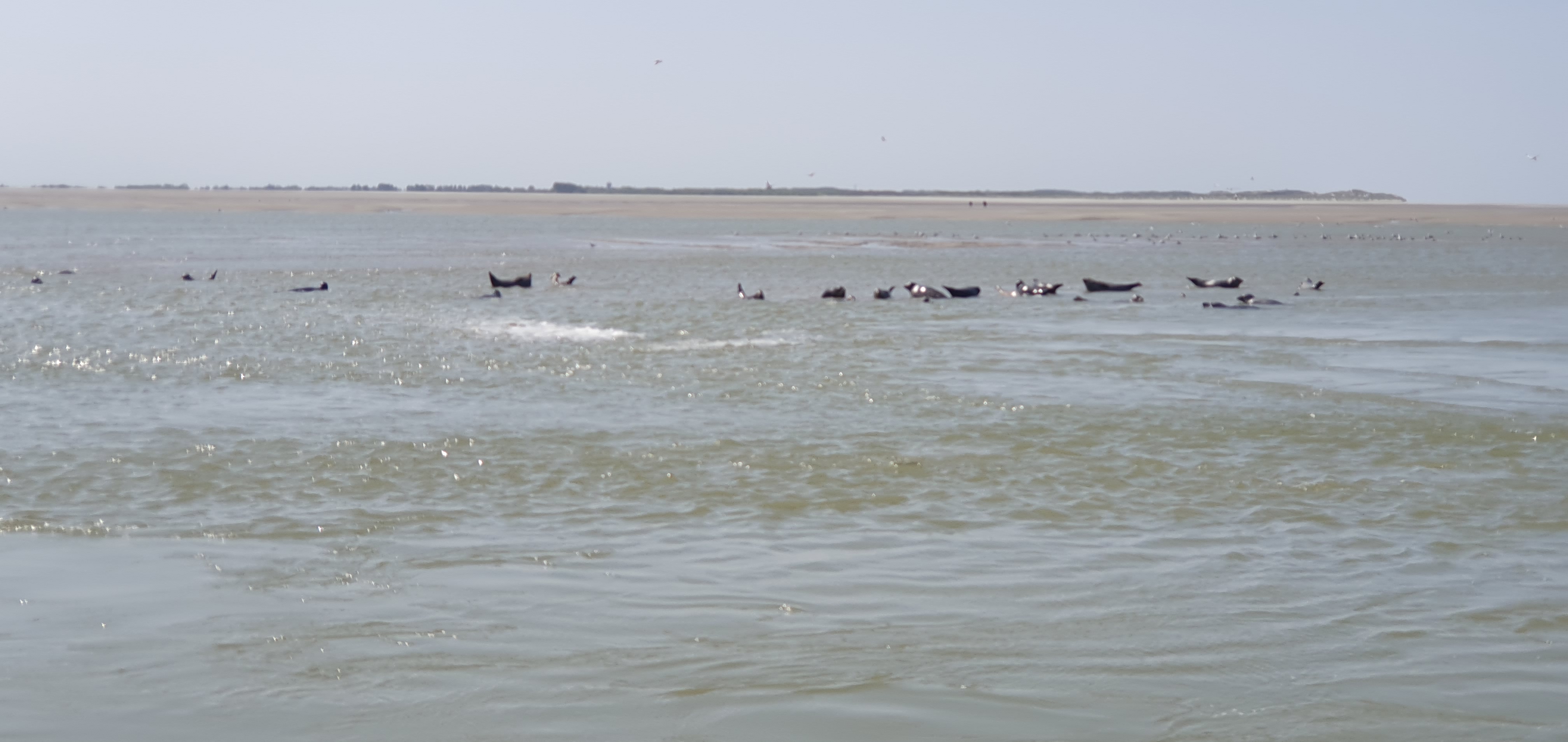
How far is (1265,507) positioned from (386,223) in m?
81.3

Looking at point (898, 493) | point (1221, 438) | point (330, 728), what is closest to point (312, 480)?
point (898, 493)

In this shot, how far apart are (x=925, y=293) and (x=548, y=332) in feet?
30.0

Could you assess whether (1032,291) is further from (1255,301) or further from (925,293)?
(1255,301)

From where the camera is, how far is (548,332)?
21.2 m

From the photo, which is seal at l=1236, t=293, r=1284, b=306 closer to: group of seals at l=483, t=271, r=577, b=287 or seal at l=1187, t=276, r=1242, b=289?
seal at l=1187, t=276, r=1242, b=289

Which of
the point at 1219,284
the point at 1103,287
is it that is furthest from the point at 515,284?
the point at 1219,284

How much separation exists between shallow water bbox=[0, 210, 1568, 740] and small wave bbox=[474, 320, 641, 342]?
25cm

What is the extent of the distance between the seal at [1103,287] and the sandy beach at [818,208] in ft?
205

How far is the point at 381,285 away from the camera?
31406 millimetres

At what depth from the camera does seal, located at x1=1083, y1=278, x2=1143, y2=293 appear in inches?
1164

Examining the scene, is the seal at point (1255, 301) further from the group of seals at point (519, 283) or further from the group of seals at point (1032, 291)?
the group of seals at point (519, 283)

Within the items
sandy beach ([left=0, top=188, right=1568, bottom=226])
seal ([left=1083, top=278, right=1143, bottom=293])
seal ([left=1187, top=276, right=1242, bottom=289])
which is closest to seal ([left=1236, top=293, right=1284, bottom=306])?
seal ([left=1187, top=276, right=1242, bottom=289])

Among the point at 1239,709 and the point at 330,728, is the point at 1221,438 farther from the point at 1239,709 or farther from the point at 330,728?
the point at 330,728

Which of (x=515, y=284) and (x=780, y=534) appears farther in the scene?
(x=515, y=284)
